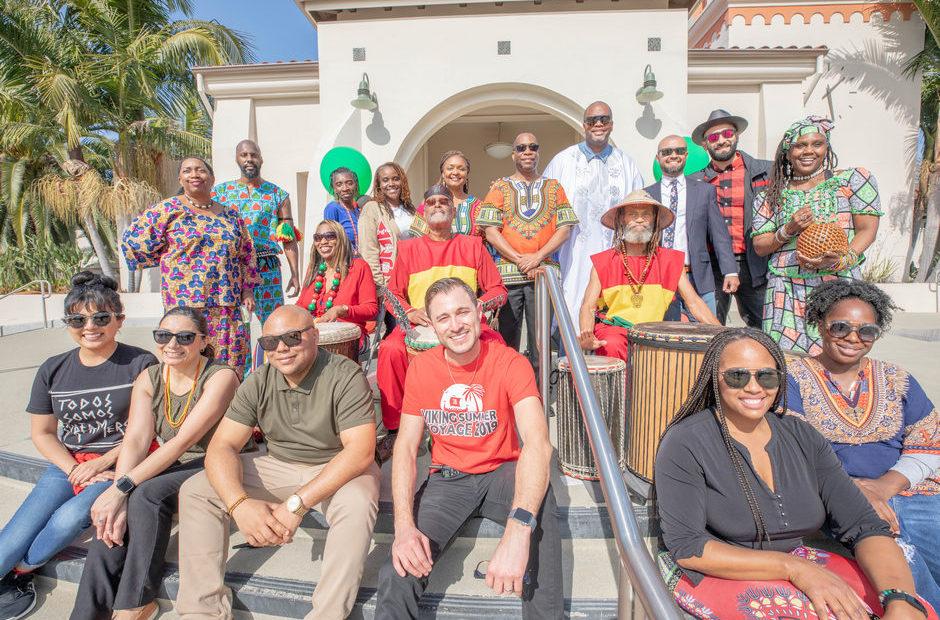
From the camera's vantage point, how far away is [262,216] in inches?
167

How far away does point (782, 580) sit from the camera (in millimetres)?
1711

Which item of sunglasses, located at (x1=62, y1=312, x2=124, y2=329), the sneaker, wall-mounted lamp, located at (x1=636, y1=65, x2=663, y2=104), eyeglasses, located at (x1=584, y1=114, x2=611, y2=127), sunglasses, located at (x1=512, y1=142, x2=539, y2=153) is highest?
wall-mounted lamp, located at (x1=636, y1=65, x2=663, y2=104)

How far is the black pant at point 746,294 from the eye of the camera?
389 centimetres

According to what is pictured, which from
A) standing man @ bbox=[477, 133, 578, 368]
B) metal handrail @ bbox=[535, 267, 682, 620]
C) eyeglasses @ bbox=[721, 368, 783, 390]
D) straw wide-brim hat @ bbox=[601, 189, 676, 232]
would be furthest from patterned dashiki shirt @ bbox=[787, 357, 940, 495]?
standing man @ bbox=[477, 133, 578, 368]

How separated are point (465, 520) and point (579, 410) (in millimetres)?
1013

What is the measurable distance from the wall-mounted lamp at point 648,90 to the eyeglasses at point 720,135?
329cm

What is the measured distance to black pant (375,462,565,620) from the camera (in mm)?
2020

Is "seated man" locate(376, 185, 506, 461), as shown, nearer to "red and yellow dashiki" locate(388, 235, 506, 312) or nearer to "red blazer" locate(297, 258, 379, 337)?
"red and yellow dashiki" locate(388, 235, 506, 312)

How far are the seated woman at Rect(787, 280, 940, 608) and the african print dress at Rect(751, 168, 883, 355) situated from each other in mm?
798

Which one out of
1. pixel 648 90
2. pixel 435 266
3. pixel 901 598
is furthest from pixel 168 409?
pixel 648 90

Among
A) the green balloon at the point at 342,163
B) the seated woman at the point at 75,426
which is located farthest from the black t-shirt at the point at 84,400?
the green balloon at the point at 342,163

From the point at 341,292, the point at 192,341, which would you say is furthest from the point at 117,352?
the point at 341,292

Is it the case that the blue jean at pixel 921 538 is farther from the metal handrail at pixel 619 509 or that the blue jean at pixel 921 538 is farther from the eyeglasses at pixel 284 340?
the eyeglasses at pixel 284 340

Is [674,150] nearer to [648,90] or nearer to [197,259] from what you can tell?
[197,259]
